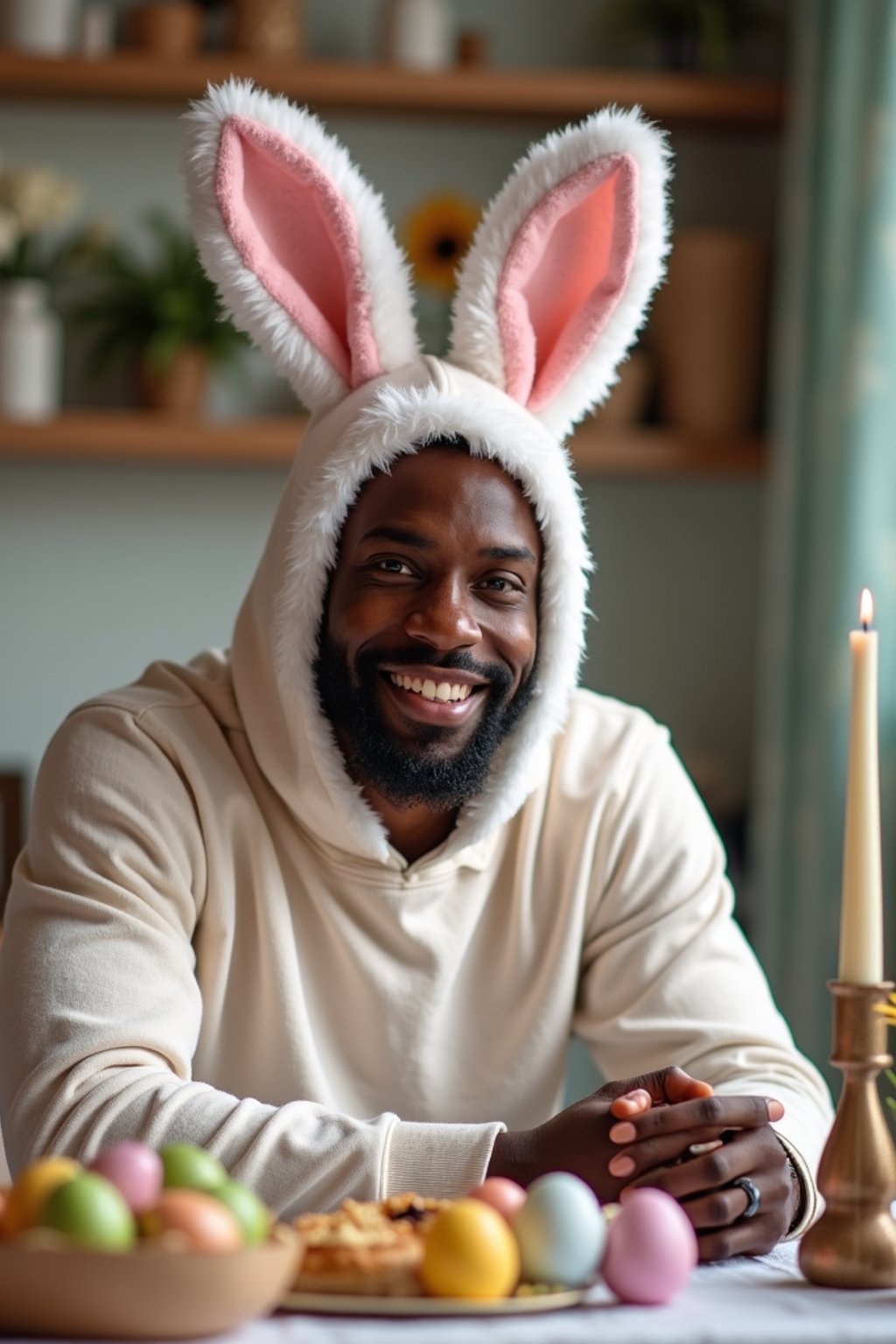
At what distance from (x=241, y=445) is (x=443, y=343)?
43 centimetres

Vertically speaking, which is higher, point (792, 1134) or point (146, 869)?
point (146, 869)

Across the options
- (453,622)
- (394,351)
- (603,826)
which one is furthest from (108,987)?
(394,351)

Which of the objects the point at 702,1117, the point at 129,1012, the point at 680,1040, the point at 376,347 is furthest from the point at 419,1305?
the point at 376,347

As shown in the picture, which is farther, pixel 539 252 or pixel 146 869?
pixel 539 252

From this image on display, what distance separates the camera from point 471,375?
1631 millimetres

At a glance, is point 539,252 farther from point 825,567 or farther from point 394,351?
point 825,567

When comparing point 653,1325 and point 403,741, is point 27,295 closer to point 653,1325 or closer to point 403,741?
point 403,741

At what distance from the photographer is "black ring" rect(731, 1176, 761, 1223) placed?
1.14 m

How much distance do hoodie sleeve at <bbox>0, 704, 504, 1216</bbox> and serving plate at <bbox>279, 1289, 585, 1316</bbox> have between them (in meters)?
0.32

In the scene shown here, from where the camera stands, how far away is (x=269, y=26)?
3.06 m

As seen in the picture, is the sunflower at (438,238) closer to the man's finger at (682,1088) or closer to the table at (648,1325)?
the man's finger at (682,1088)

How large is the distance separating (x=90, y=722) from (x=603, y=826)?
0.50 metres

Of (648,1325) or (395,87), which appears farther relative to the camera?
(395,87)

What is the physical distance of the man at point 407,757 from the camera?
151cm
